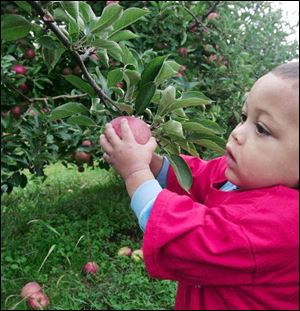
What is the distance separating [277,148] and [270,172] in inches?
2.0

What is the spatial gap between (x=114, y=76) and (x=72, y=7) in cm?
17

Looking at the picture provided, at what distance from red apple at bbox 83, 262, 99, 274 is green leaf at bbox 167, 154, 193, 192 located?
0.97 meters

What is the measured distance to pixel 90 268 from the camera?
1872 millimetres

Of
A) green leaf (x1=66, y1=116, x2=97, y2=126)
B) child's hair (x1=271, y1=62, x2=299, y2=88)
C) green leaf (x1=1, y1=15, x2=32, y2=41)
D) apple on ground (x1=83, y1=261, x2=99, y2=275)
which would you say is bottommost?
apple on ground (x1=83, y1=261, x2=99, y2=275)

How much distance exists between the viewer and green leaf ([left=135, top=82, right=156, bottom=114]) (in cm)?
96

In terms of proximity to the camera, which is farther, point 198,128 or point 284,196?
point 198,128

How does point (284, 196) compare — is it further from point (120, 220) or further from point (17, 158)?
point (120, 220)

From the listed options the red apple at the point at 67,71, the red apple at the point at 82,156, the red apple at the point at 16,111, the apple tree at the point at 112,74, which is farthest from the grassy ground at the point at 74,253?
the apple tree at the point at 112,74

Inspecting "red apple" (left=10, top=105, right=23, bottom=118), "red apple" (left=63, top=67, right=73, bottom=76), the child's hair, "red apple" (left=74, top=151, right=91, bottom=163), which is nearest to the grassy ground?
"red apple" (left=74, top=151, right=91, bottom=163)

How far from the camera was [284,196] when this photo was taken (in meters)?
0.82

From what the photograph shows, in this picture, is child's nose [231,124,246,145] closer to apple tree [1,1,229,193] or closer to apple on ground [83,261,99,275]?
apple tree [1,1,229,193]

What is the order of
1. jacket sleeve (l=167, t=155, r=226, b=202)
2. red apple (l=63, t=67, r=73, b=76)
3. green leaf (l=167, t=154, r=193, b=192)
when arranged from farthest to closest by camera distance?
red apple (l=63, t=67, r=73, b=76) → jacket sleeve (l=167, t=155, r=226, b=202) → green leaf (l=167, t=154, r=193, b=192)

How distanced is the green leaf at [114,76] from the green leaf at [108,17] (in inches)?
3.9

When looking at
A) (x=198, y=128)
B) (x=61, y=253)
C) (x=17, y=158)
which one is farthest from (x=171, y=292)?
(x=198, y=128)
